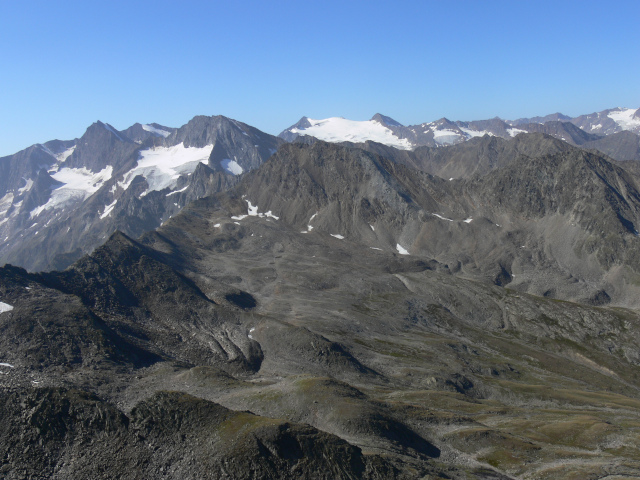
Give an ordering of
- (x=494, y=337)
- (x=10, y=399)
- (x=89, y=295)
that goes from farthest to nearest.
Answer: (x=494, y=337) → (x=89, y=295) → (x=10, y=399)

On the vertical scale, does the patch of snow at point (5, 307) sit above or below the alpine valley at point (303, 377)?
above

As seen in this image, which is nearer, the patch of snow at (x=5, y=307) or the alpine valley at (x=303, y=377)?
the alpine valley at (x=303, y=377)

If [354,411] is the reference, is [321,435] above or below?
above

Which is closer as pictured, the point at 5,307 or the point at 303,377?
the point at 303,377

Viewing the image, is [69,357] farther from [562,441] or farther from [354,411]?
[562,441]

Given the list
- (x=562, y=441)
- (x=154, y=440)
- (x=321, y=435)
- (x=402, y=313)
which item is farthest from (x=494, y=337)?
(x=154, y=440)

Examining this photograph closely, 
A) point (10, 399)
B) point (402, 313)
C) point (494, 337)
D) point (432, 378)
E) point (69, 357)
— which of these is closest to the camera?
point (10, 399)

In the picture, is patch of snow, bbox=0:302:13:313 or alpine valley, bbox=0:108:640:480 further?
patch of snow, bbox=0:302:13:313

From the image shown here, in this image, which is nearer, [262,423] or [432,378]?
[262,423]

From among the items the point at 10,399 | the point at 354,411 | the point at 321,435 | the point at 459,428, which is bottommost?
the point at 459,428

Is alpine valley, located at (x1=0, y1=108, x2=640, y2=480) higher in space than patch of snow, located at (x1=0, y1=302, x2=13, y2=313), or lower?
lower

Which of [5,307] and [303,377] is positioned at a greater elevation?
[5,307]
